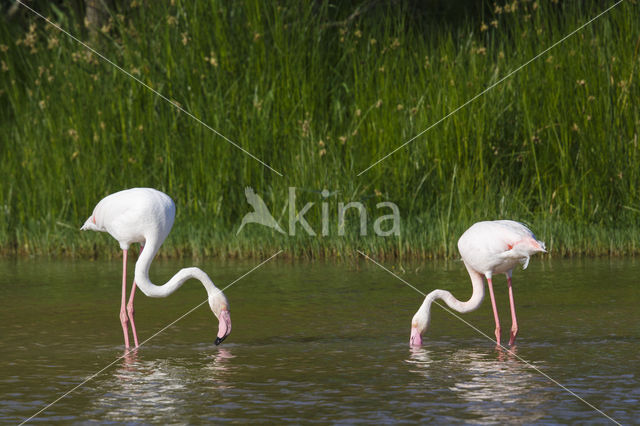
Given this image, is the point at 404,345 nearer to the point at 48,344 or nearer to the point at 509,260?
the point at 509,260

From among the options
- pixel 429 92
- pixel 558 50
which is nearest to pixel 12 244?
pixel 429 92

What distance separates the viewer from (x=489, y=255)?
312 inches

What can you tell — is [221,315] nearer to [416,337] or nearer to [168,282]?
[168,282]

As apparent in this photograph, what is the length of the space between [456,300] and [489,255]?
16.3 inches

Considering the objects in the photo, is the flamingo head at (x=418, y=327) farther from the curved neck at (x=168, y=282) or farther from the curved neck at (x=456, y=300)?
the curved neck at (x=168, y=282)

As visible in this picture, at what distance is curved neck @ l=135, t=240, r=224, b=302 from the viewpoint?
781cm

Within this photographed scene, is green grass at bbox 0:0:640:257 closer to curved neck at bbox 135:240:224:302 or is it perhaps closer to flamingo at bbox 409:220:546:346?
flamingo at bbox 409:220:546:346

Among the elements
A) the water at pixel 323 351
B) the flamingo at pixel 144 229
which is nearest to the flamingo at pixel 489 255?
the water at pixel 323 351

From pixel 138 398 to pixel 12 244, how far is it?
7.78 metres

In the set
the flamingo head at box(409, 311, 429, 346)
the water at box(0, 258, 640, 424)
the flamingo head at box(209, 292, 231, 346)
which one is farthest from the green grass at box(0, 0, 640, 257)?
the flamingo head at box(209, 292, 231, 346)

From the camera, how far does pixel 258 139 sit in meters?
13.4

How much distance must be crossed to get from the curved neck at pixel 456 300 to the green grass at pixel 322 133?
11.4 feet

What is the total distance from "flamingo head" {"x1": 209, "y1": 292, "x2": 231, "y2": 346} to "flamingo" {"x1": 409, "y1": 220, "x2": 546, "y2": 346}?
4.32 feet

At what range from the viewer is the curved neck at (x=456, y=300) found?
25.2ft
